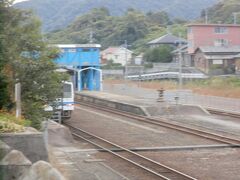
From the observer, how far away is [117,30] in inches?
5290

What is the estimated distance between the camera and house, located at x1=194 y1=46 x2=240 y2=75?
79.0m

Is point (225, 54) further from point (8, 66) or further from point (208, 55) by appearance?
point (8, 66)

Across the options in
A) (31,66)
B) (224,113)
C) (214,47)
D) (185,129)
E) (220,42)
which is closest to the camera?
(31,66)

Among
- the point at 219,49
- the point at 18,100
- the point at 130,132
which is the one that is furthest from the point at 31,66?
the point at 219,49

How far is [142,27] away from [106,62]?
68.6 ft

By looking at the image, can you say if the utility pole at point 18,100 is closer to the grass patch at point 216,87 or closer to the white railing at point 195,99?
the white railing at point 195,99

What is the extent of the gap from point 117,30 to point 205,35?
4549cm

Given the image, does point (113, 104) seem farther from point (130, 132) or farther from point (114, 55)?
point (114, 55)

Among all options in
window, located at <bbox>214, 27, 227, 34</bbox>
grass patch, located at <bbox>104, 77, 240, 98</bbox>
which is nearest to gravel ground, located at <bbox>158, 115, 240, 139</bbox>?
grass patch, located at <bbox>104, 77, 240, 98</bbox>

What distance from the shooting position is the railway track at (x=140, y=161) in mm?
15116

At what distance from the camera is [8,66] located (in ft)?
53.9

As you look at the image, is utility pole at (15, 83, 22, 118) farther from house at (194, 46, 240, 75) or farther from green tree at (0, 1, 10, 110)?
house at (194, 46, 240, 75)

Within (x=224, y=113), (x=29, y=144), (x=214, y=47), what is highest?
(x=214, y=47)

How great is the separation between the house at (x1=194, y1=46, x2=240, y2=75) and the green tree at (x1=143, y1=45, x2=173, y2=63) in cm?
1554
